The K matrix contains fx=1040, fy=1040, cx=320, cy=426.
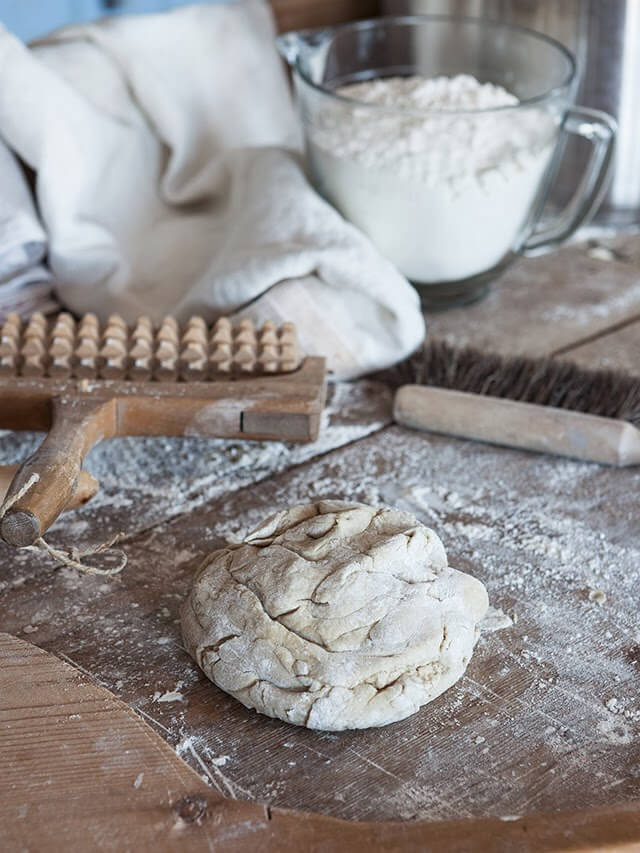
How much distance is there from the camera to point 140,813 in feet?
1.88

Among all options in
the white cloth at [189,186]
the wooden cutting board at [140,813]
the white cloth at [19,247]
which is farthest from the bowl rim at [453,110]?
the wooden cutting board at [140,813]

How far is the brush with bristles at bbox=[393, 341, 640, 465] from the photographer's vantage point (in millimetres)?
942

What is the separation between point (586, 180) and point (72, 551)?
2.59 ft

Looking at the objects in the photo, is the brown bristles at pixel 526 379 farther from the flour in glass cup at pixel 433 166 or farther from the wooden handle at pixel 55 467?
the wooden handle at pixel 55 467

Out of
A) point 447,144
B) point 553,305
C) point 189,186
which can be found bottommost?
point 553,305

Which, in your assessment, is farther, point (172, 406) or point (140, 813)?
point (172, 406)

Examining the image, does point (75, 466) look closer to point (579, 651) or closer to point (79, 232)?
point (579, 651)

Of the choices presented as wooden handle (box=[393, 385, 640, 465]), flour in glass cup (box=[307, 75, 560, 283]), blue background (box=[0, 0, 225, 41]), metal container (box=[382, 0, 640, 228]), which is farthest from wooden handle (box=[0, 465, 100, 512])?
metal container (box=[382, 0, 640, 228])

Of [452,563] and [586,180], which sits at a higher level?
[586,180]

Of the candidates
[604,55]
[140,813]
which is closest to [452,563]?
[140,813]

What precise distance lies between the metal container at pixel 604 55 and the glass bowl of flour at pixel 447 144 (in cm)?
14

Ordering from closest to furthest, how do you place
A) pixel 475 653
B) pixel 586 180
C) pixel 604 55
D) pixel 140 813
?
pixel 140 813, pixel 475 653, pixel 586 180, pixel 604 55

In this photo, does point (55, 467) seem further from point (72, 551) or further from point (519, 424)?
point (519, 424)

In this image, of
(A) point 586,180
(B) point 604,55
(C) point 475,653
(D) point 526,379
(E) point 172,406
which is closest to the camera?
(C) point 475,653
